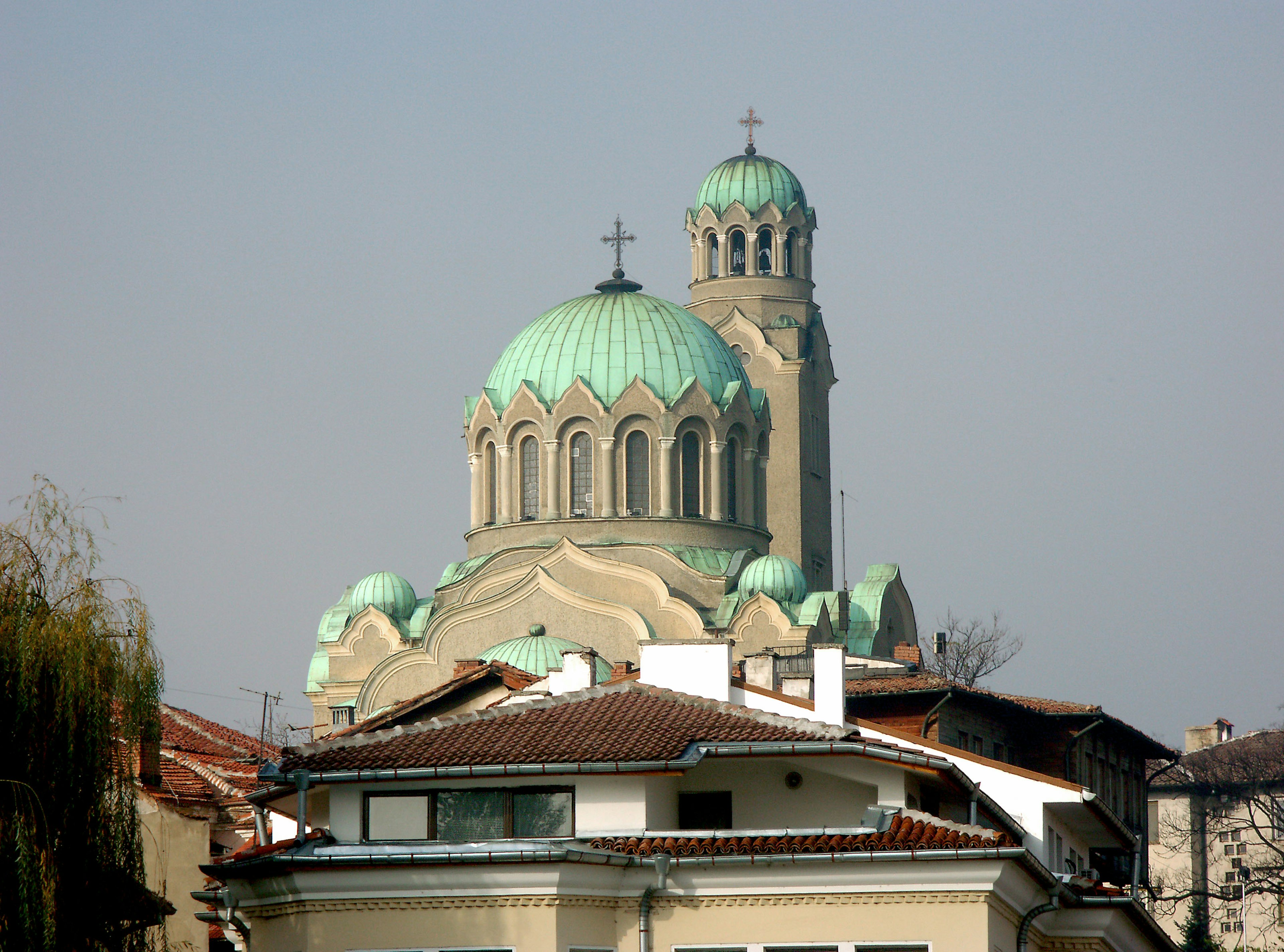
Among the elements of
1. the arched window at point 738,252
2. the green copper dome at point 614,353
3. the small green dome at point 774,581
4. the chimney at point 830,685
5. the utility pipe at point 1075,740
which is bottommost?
the chimney at point 830,685

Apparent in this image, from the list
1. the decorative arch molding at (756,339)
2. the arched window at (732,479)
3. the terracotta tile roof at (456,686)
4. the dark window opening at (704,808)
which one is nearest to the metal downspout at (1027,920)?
the dark window opening at (704,808)

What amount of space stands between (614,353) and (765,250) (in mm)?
13306

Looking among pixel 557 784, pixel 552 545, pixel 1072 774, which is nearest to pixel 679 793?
pixel 557 784

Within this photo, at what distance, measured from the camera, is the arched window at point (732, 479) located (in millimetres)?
53719

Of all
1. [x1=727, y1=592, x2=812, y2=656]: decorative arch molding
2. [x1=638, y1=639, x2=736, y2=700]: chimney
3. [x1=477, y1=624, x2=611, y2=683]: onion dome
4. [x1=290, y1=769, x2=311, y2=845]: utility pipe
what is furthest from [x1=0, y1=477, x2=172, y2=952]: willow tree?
[x1=727, y1=592, x2=812, y2=656]: decorative arch molding

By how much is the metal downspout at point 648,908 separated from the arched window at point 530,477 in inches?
1355

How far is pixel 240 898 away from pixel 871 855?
208 inches

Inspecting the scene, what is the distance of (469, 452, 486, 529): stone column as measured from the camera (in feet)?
179

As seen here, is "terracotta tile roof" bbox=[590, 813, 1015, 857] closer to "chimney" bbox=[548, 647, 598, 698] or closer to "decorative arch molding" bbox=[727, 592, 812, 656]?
"chimney" bbox=[548, 647, 598, 698]

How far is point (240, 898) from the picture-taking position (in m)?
19.7

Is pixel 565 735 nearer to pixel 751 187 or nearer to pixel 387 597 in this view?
pixel 387 597

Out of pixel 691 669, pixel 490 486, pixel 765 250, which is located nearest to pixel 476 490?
pixel 490 486

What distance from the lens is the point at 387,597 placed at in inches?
→ 2160

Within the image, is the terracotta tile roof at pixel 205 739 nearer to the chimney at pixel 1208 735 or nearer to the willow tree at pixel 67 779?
the willow tree at pixel 67 779
